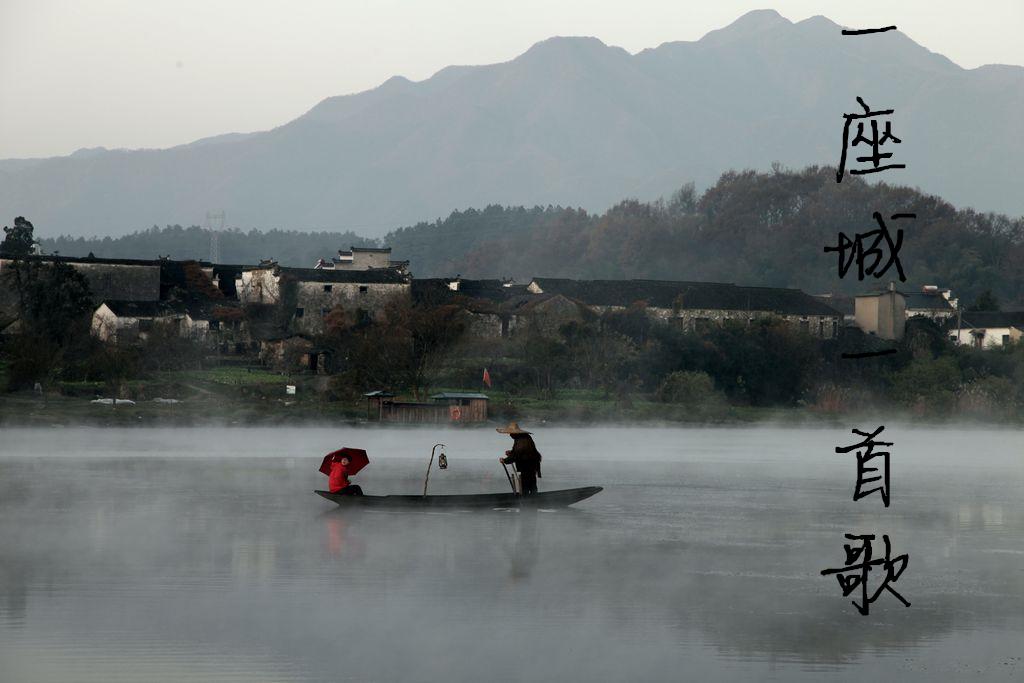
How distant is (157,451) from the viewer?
40594mm

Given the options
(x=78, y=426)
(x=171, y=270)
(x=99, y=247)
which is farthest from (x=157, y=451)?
(x=99, y=247)

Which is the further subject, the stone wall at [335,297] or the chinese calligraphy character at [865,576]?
the stone wall at [335,297]

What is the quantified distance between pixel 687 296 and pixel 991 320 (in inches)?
809

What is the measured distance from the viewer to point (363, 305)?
7862 centimetres

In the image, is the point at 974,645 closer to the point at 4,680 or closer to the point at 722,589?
the point at 722,589

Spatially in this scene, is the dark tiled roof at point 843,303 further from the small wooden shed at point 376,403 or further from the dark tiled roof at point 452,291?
the small wooden shed at point 376,403

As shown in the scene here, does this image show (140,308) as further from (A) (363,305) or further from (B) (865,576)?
(B) (865,576)

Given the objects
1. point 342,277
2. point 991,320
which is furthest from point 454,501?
point 991,320

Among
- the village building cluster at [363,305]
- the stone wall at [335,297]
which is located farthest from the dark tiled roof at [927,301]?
the stone wall at [335,297]

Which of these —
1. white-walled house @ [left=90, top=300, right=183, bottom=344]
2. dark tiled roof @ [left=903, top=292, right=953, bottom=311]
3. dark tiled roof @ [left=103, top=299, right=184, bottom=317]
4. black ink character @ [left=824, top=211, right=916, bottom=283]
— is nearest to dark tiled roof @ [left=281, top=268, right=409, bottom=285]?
dark tiled roof @ [left=103, top=299, right=184, bottom=317]

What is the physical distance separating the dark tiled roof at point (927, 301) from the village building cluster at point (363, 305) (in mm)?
3953

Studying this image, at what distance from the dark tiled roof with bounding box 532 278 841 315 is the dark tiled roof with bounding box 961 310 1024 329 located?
36.0 ft

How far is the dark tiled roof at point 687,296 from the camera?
7988 centimetres

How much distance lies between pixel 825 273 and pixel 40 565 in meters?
108
